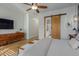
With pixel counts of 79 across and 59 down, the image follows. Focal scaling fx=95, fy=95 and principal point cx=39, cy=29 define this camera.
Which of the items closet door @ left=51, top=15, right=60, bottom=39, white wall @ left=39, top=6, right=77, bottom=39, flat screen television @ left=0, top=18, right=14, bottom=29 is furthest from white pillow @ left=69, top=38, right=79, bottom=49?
flat screen television @ left=0, top=18, right=14, bottom=29

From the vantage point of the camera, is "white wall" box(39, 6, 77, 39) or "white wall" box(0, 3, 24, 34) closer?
"white wall" box(39, 6, 77, 39)

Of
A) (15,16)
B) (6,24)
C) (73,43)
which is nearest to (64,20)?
(73,43)

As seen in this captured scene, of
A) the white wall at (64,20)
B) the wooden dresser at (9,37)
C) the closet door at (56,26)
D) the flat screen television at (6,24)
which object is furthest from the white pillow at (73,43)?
the flat screen television at (6,24)

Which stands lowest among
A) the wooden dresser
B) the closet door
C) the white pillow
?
the white pillow

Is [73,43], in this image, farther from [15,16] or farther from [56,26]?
[15,16]

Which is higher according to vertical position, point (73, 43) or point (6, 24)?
point (6, 24)

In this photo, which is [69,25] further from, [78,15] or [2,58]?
[2,58]

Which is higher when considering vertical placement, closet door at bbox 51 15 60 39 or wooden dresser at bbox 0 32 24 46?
closet door at bbox 51 15 60 39

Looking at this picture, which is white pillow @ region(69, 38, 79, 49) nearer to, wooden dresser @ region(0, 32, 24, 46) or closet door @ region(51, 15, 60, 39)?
closet door @ region(51, 15, 60, 39)

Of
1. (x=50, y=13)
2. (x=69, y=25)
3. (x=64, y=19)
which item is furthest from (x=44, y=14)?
(x=69, y=25)

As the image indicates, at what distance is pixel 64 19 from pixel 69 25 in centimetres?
12

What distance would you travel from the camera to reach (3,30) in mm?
1582

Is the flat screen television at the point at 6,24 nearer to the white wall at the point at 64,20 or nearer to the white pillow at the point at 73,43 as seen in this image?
the white wall at the point at 64,20

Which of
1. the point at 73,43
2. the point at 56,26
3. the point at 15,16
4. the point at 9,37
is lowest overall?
the point at 73,43
